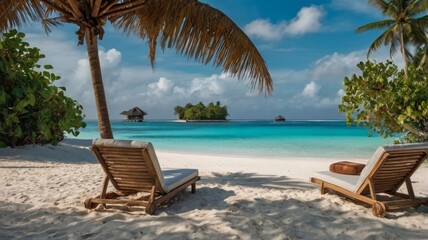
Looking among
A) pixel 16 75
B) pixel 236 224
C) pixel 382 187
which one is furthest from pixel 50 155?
pixel 382 187

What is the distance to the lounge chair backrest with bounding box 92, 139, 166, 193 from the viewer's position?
3021 millimetres

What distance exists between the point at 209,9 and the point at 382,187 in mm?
3700

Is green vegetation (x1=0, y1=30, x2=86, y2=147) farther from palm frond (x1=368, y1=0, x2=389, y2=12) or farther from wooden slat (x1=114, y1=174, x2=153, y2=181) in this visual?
palm frond (x1=368, y1=0, x2=389, y2=12)

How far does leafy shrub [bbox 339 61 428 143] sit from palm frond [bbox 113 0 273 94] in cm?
325

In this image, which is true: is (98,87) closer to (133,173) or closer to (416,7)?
(133,173)

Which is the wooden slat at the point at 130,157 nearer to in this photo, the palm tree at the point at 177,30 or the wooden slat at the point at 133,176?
the wooden slat at the point at 133,176

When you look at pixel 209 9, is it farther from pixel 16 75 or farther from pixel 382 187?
pixel 16 75

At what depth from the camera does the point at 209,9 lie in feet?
17.4

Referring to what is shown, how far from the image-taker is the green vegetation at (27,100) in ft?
23.1

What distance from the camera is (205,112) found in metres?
70.2

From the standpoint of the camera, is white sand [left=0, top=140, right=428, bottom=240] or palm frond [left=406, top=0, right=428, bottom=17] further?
palm frond [left=406, top=0, right=428, bottom=17]

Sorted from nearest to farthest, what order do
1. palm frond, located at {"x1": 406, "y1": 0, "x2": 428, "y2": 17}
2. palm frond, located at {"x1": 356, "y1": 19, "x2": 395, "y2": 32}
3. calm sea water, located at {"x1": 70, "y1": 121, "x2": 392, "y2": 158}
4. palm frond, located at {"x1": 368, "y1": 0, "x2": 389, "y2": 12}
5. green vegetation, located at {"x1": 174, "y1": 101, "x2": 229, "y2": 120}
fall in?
calm sea water, located at {"x1": 70, "y1": 121, "x2": 392, "y2": 158}
palm frond, located at {"x1": 406, "y1": 0, "x2": 428, "y2": 17}
palm frond, located at {"x1": 368, "y1": 0, "x2": 389, "y2": 12}
palm frond, located at {"x1": 356, "y1": 19, "x2": 395, "y2": 32}
green vegetation, located at {"x1": 174, "y1": 101, "x2": 229, "y2": 120}

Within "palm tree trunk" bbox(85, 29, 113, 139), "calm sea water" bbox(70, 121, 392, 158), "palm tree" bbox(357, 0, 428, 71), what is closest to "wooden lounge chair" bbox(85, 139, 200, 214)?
"palm tree trunk" bbox(85, 29, 113, 139)

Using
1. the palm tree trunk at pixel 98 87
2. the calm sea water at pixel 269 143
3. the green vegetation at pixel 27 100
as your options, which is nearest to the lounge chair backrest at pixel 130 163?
the palm tree trunk at pixel 98 87
